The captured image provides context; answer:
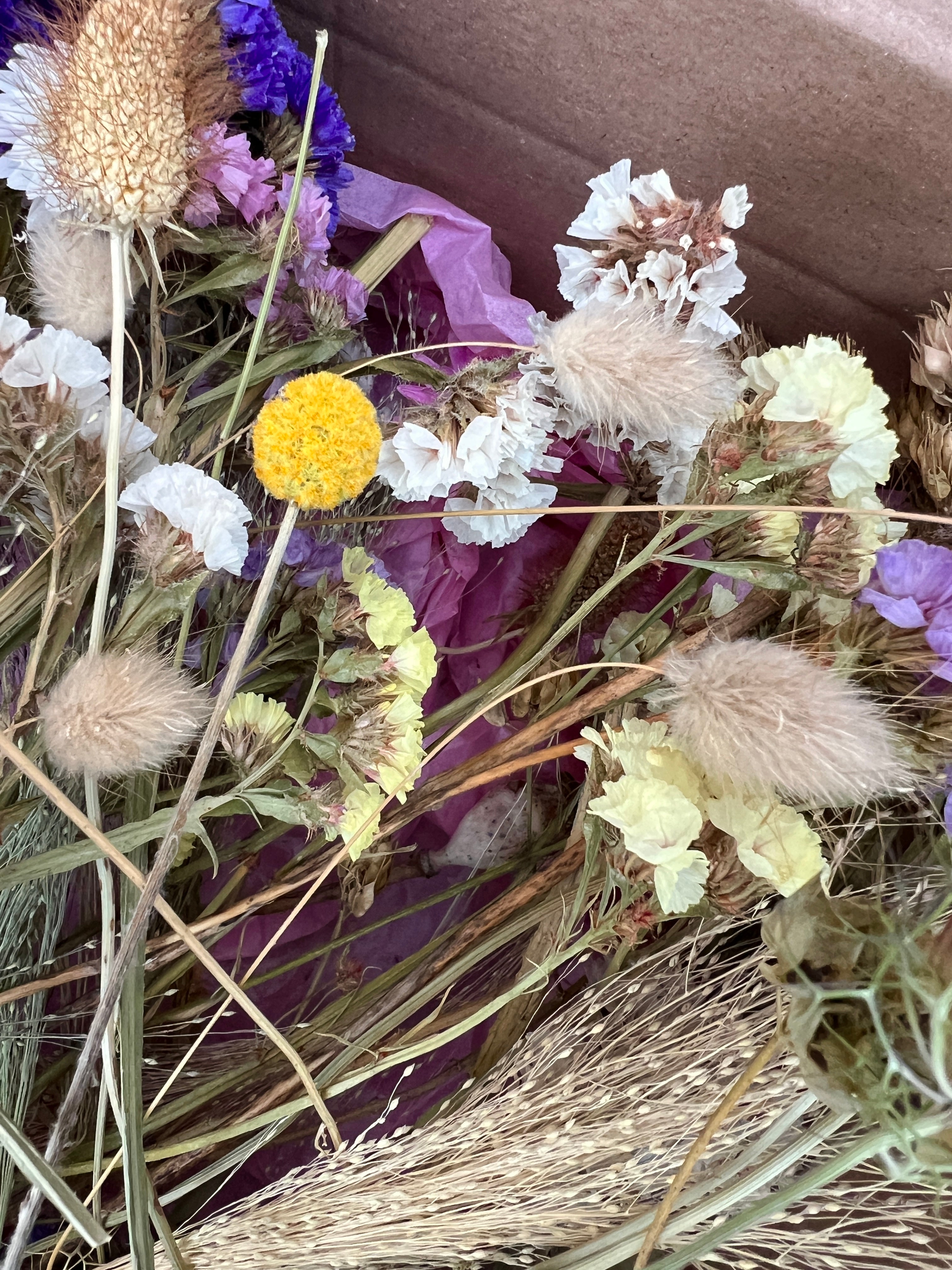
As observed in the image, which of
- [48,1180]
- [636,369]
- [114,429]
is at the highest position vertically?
[636,369]

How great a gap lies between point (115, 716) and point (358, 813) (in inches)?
4.3

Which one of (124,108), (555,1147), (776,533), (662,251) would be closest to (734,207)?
(662,251)

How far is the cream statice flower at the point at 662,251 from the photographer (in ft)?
1.29

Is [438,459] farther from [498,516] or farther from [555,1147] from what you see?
[555,1147]

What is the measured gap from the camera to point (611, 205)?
403mm

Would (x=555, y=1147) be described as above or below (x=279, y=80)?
below

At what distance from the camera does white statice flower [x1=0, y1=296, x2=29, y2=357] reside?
341 mm

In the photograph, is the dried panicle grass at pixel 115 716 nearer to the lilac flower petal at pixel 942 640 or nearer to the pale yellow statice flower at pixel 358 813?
the pale yellow statice flower at pixel 358 813

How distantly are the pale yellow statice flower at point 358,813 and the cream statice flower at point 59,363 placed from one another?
0.65 feet

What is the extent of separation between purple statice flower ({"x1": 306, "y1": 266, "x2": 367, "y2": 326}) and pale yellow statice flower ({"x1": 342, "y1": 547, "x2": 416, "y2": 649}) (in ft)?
0.46

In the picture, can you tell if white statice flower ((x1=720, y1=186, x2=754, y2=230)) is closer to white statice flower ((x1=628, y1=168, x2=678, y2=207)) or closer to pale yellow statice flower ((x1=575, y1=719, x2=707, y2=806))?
white statice flower ((x1=628, y1=168, x2=678, y2=207))

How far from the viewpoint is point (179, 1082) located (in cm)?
52

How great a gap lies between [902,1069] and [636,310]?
300 mm

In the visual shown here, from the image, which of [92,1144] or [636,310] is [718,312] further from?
[92,1144]
